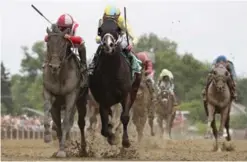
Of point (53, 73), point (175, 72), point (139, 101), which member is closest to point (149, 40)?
point (175, 72)

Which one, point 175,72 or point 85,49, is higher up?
point 175,72

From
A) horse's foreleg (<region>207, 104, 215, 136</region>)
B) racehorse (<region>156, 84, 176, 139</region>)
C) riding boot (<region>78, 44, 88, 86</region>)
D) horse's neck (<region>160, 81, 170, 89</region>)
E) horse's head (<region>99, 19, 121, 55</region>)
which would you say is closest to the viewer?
horse's head (<region>99, 19, 121, 55</region>)

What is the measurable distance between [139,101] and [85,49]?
7.82 m

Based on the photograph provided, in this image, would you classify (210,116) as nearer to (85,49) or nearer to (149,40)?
(85,49)

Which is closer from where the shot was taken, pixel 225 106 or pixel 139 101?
pixel 225 106

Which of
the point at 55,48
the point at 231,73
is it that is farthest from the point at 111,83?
the point at 231,73

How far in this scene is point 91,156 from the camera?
61.8 feet

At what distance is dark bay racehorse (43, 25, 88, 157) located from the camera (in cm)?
1752

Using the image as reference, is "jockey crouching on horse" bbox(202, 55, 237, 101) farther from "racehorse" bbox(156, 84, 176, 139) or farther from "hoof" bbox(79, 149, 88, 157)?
"racehorse" bbox(156, 84, 176, 139)

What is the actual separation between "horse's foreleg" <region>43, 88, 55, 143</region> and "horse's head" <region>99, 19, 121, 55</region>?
64.3 inches

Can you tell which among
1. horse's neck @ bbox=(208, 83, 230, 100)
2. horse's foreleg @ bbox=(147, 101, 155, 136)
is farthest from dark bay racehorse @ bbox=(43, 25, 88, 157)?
horse's foreleg @ bbox=(147, 101, 155, 136)

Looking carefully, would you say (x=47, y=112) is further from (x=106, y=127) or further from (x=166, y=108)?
(x=166, y=108)

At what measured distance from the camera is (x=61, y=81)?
1805 cm

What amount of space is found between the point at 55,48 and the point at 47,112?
1245 millimetres
